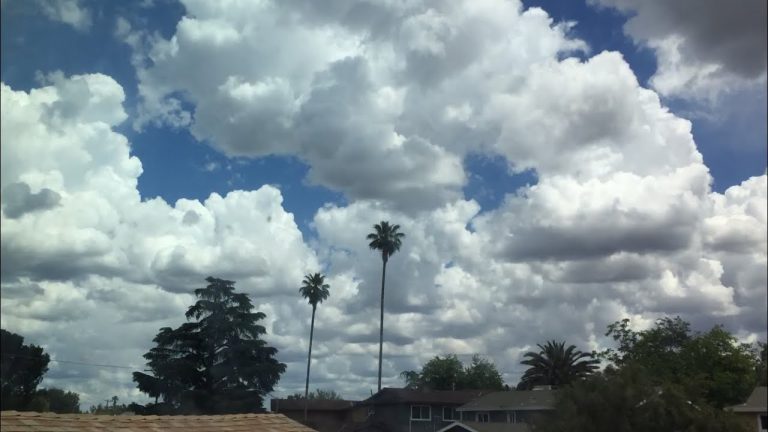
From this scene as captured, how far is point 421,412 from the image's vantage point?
2266 inches

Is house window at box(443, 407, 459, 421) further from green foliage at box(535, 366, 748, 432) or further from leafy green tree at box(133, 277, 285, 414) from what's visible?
green foliage at box(535, 366, 748, 432)

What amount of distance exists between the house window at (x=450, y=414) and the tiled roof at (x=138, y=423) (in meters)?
40.5

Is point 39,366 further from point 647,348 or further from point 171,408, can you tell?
point 647,348

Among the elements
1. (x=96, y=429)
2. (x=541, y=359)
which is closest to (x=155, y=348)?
(x=541, y=359)

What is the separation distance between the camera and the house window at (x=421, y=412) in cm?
5703

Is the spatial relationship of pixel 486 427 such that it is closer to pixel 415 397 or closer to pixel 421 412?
pixel 421 412

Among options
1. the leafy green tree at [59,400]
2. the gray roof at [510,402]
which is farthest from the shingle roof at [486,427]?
the leafy green tree at [59,400]

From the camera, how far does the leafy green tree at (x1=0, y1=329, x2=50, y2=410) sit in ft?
51.0

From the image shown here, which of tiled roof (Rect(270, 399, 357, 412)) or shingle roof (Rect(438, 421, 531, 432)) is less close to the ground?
tiled roof (Rect(270, 399, 357, 412))

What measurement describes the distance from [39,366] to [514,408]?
102 ft

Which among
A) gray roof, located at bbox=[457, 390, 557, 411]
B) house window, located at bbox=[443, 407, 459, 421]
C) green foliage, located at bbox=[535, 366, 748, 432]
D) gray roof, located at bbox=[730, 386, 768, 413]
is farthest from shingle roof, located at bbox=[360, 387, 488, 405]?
gray roof, located at bbox=[730, 386, 768, 413]

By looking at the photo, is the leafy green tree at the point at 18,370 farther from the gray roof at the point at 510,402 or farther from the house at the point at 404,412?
the house at the point at 404,412

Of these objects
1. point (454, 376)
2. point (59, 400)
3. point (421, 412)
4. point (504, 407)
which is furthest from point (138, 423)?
point (454, 376)

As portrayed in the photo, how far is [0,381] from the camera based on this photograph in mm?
15461
